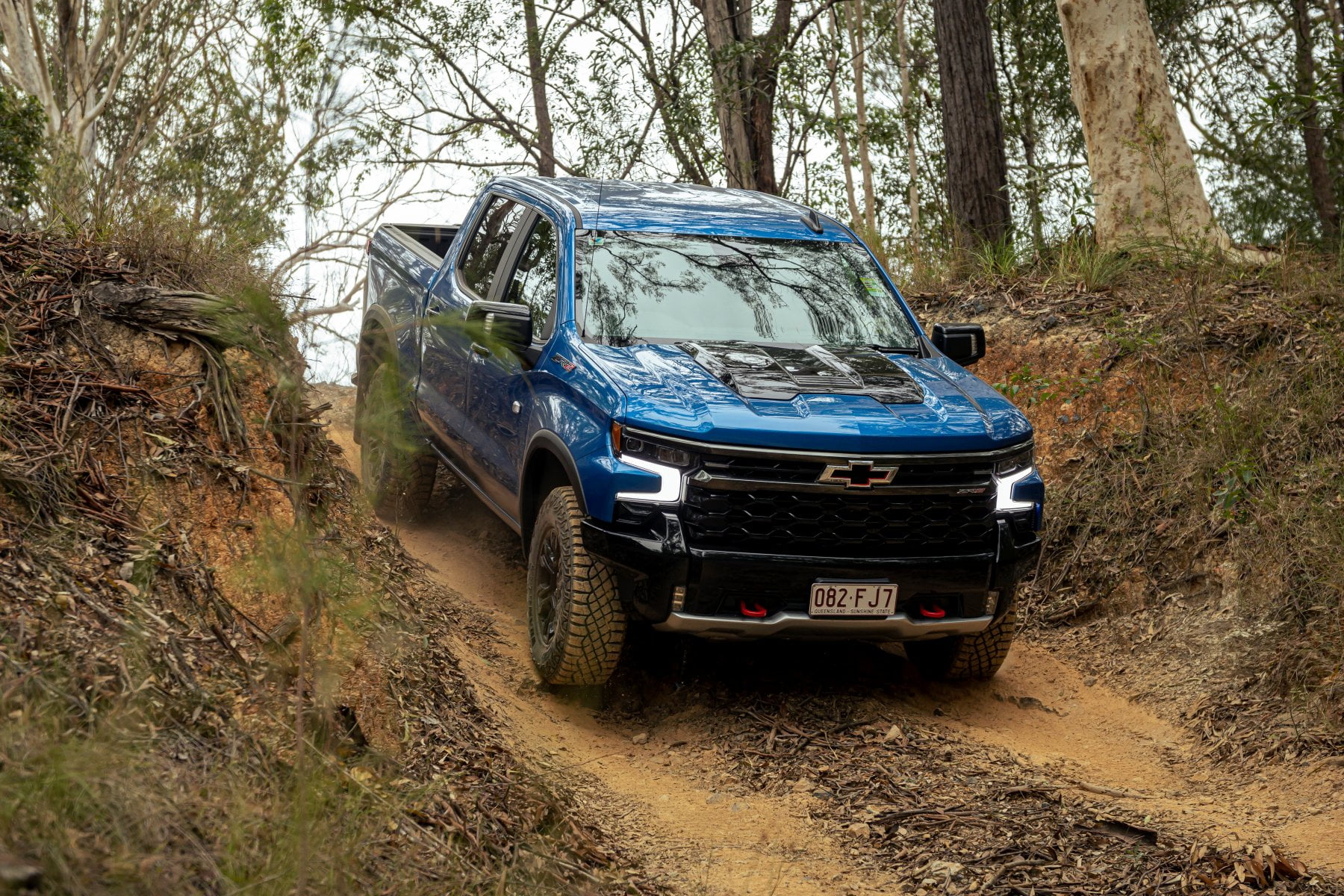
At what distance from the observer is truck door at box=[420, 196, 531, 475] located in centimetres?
688

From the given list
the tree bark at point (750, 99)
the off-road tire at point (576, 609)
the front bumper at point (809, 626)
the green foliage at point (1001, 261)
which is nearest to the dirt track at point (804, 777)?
the off-road tire at point (576, 609)

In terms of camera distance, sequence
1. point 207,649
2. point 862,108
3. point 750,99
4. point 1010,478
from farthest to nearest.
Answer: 1. point 862,108
2. point 750,99
3. point 1010,478
4. point 207,649

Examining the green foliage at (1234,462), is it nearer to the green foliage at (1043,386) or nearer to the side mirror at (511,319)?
the green foliage at (1043,386)

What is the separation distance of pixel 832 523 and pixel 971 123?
7.38 metres

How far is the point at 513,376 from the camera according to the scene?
6.19m

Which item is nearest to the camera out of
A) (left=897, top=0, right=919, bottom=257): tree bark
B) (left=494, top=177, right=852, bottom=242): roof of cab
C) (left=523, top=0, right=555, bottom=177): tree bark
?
(left=494, top=177, right=852, bottom=242): roof of cab

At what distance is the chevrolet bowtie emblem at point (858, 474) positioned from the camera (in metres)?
5.04

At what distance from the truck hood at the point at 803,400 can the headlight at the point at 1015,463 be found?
73mm

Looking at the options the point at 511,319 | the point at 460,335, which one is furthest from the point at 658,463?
the point at 460,335

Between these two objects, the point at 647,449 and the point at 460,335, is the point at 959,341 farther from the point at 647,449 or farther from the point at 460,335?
the point at 460,335

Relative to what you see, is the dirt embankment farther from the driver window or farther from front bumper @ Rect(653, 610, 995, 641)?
the driver window

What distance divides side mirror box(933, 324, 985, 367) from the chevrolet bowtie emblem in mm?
1472

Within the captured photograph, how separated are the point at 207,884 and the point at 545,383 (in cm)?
344

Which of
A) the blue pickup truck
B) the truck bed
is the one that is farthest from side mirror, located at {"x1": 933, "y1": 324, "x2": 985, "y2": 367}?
the truck bed
